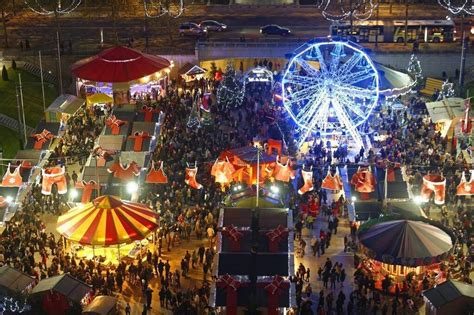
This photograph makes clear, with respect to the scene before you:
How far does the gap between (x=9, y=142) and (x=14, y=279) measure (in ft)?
74.6

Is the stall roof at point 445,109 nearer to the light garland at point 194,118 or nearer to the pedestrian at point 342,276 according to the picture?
the light garland at point 194,118

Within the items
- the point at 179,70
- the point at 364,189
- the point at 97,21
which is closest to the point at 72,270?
the point at 364,189

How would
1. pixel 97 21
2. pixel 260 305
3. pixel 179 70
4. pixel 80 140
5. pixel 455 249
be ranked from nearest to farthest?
pixel 260 305 < pixel 455 249 < pixel 80 140 < pixel 179 70 < pixel 97 21

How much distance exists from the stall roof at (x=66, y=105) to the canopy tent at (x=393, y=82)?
19.9 meters

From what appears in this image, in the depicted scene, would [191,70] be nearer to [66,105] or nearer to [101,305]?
[66,105]

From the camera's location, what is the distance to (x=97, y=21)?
8694 centimetres

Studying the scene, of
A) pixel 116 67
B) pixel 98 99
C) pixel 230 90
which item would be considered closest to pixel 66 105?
pixel 98 99

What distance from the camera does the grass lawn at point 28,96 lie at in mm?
68500

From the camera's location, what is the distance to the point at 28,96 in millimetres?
71562

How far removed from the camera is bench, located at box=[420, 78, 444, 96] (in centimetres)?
7375

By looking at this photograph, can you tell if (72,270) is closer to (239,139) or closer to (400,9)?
(239,139)

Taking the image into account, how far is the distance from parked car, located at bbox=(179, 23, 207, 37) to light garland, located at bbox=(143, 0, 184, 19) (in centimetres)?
348

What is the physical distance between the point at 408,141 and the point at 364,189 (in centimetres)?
1236

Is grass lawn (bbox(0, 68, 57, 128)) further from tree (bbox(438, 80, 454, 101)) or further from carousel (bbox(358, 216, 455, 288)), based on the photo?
carousel (bbox(358, 216, 455, 288))
